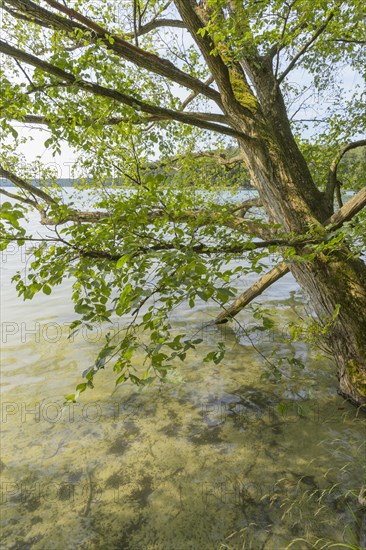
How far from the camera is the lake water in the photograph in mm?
3742

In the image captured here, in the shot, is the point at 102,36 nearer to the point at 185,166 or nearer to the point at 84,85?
the point at 84,85

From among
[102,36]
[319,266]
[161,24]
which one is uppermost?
[161,24]

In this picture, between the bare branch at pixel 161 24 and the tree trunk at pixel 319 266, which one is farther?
the bare branch at pixel 161 24

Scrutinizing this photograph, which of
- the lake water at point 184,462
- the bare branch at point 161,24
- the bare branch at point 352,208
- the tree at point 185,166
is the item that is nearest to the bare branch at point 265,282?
the tree at point 185,166

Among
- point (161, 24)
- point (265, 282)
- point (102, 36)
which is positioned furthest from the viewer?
point (265, 282)

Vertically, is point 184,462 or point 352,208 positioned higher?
point 352,208

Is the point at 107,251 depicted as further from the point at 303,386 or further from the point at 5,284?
the point at 5,284

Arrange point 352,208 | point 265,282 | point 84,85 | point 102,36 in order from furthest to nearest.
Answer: point 265,282
point 352,208
point 102,36
point 84,85

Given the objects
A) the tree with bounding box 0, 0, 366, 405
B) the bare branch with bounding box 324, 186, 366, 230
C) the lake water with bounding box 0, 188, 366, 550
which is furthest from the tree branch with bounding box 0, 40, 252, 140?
the lake water with bounding box 0, 188, 366, 550

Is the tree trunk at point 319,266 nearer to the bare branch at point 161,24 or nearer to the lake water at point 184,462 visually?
the lake water at point 184,462

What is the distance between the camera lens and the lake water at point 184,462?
3742 mm

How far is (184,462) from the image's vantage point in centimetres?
479

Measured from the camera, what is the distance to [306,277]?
16.9 ft

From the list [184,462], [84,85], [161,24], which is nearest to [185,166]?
[161,24]
